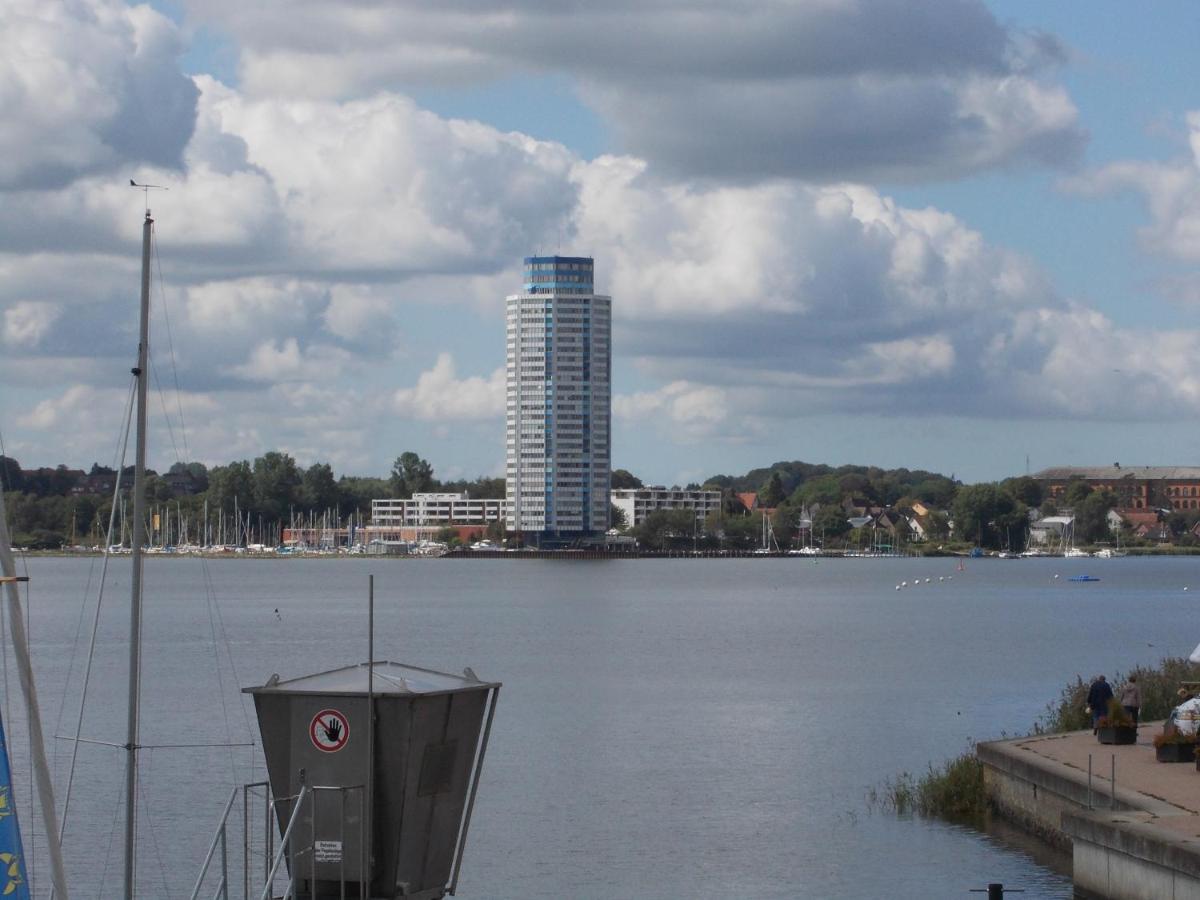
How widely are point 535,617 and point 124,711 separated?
86.6 meters

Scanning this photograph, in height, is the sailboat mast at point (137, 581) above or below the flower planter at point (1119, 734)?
above

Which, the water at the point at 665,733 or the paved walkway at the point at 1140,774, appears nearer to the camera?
the paved walkway at the point at 1140,774

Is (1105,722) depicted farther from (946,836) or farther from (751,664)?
(751,664)

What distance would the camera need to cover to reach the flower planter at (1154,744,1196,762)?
38.0 metres

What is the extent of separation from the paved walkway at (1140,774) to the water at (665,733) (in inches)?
91.1

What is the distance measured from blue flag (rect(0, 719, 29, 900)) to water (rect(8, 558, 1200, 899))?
26.5 m

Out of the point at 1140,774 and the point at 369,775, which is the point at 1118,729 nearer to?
the point at 1140,774

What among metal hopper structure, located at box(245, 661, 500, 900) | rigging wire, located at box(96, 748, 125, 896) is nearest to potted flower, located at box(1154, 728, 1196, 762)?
metal hopper structure, located at box(245, 661, 500, 900)

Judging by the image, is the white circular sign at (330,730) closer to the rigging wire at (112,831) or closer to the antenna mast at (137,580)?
the antenna mast at (137,580)

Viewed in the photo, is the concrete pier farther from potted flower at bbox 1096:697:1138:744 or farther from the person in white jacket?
the person in white jacket

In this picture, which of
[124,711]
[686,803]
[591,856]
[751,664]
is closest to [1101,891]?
[591,856]

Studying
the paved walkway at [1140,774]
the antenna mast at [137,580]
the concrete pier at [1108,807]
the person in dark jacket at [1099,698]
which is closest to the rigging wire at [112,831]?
the antenna mast at [137,580]

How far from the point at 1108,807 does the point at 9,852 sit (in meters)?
26.0

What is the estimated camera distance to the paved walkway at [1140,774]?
30984 millimetres
